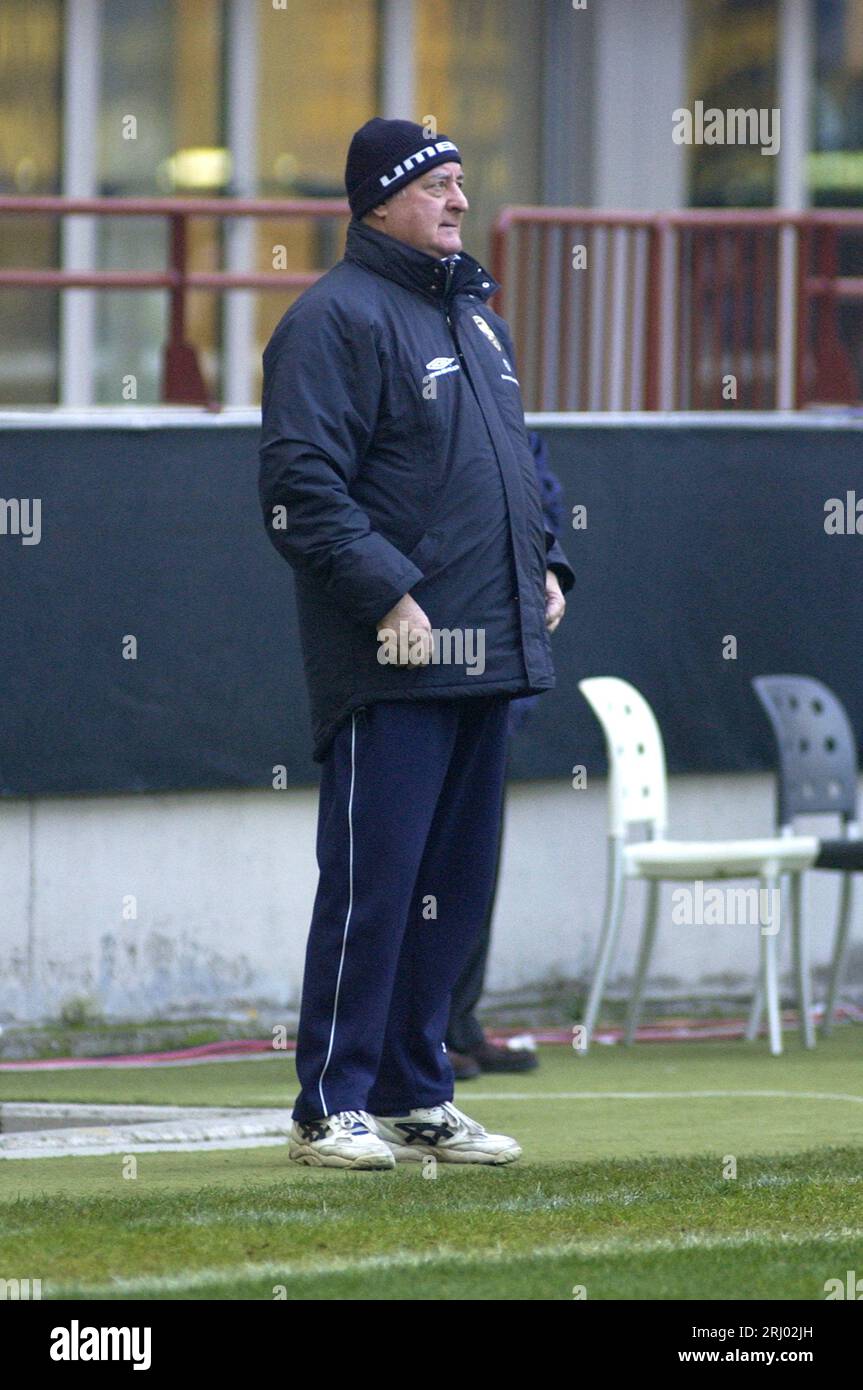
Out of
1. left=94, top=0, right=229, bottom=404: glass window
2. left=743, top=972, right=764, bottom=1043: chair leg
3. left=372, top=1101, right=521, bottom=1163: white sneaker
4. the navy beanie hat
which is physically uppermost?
left=94, top=0, right=229, bottom=404: glass window

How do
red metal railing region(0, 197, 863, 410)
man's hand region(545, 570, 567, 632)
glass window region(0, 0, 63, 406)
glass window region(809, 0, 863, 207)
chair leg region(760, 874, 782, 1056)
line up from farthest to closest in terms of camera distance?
glass window region(809, 0, 863, 207) → glass window region(0, 0, 63, 406) → red metal railing region(0, 197, 863, 410) → chair leg region(760, 874, 782, 1056) → man's hand region(545, 570, 567, 632)

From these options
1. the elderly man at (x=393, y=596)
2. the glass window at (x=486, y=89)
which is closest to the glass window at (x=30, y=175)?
the glass window at (x=486, y=89)

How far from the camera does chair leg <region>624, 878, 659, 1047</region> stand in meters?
Answer: 10.3

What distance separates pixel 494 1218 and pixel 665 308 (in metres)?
7.14

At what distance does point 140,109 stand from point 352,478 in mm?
8499

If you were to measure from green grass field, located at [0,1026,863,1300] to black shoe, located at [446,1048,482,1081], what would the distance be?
812 millimetres

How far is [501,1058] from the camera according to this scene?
9.19m

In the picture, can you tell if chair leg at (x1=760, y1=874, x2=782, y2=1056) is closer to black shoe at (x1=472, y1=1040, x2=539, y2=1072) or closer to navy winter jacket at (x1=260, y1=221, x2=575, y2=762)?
black shoe at (x1=472, y1=1040, x2=539, y2=1072)

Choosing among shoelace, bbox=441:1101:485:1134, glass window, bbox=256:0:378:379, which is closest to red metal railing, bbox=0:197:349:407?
glass window, bbox=256:0:378:379

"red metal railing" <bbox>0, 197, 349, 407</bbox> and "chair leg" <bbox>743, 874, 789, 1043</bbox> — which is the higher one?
"red metal railing" <bbox>0, 197, 349, 407</bbox>

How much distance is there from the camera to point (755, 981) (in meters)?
11.3

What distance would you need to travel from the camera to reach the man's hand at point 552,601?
6.53 meters

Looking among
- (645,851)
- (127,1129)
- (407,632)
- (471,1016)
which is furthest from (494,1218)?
(645,851)

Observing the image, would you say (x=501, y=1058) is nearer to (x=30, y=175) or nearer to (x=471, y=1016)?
(x=471, y=1016)
